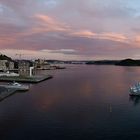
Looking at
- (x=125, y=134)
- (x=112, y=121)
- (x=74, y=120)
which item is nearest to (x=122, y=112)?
(x=112, y=121)

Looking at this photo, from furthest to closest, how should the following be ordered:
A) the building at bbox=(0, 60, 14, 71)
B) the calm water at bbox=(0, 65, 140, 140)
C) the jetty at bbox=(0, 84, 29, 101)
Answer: the building at bbox=(0, 60, 14, 71)
the jetty at bbox=(0, 84, 29, 101)
the calm water at bbox=(0, 65, 140, 140)

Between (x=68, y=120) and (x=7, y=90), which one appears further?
(x=7, y=90)

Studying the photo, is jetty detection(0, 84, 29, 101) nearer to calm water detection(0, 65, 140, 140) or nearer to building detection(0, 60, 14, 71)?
calm water detection(0, 65, 140, 140)

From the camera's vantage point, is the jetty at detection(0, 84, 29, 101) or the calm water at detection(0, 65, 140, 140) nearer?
the calm water at detection(0, 65, 140, 140)

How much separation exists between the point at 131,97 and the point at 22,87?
82.5ft

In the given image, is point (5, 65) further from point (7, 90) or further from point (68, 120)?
point (68, 120)

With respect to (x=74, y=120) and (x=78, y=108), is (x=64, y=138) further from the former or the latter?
(x=78, y=108)

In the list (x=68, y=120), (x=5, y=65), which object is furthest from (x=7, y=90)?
(x=5, y=65)

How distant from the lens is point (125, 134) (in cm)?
3034

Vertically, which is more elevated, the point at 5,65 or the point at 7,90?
the point at 5,65

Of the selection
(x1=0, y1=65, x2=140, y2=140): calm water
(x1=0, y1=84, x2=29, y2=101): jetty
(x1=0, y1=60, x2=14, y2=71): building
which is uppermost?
(x1=0, y1=60, x2=14, y2=71): building

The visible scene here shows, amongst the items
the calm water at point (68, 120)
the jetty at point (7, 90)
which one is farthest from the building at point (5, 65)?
the calm water at point (68, 120)

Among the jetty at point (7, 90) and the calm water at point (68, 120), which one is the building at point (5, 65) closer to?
the jetty at point (7, 90)

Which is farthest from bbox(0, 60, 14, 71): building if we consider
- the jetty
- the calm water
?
the calm water
